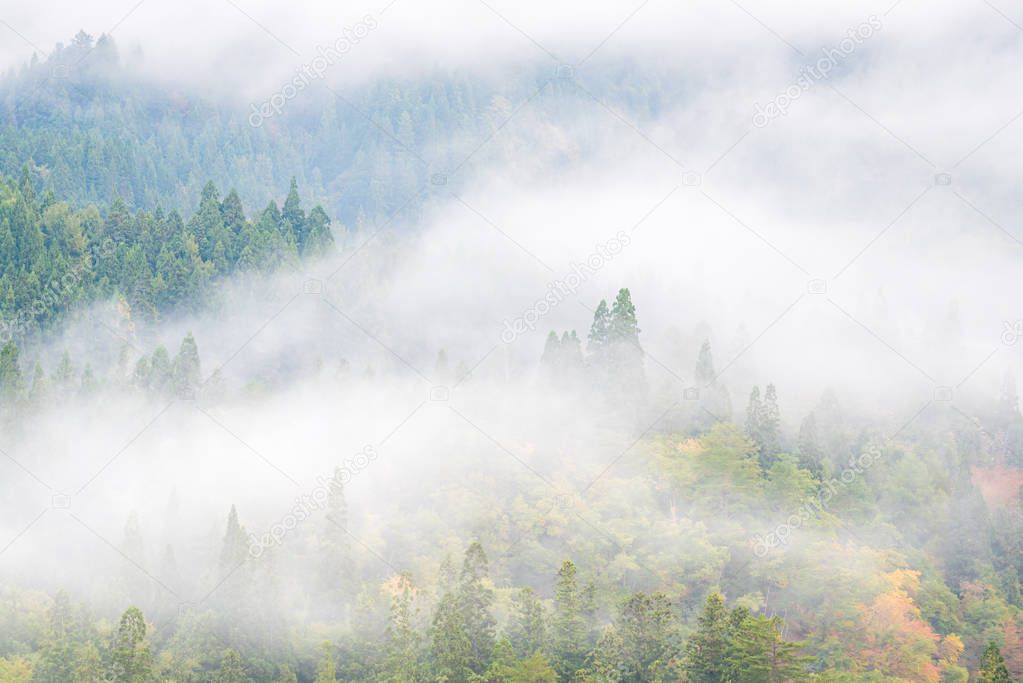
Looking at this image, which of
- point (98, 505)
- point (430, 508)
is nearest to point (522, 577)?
point (430, 508)

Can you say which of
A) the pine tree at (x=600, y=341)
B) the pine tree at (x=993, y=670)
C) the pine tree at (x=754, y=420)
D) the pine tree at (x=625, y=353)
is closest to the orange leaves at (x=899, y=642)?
the pine tree at (x=993, y=670)

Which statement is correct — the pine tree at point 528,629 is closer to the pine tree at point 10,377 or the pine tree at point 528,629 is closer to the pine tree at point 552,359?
the pine tree at point 552,359

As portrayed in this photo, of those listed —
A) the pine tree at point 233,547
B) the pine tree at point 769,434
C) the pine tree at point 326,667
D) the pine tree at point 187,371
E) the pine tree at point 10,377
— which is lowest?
the pine tree at point 326,667

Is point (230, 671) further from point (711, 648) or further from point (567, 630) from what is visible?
point (711, 648)

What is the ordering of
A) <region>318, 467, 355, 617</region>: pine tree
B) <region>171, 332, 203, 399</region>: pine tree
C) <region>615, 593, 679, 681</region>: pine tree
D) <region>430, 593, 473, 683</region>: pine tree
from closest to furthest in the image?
<region>615, 593, 679, 681</region>: pine tree, <region>430, 593, 473, 683</region>: pine tree, <region>318, 467, 355, 617</region>: pine tree, <region>171, 332, 203, 399</region>: pine tree

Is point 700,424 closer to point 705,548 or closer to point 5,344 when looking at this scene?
point 705,548

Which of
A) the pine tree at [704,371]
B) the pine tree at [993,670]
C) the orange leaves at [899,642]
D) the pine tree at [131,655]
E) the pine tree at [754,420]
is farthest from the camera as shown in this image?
the pine tree at [704,371]

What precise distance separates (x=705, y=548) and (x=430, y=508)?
1170 inches

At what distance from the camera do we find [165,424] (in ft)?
588

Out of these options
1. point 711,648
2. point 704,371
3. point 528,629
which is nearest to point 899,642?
point 711,648

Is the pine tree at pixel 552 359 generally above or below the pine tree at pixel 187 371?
above

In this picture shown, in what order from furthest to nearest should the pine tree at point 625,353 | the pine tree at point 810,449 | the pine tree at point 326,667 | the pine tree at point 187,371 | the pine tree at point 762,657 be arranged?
the pine tree at point 625,353 < the pine tree at point 187,371 < the pine tree at point 810,449 < the pine tree at point 326,667 < the pine tree at point 762,657

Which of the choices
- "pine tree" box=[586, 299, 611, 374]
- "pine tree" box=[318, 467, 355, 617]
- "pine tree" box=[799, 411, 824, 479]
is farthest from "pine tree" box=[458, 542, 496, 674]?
"pine tree" box=[586, 299, 611, 374]

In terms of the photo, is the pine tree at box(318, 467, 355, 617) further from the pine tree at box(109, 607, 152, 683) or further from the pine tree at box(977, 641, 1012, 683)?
the pine tree at box(977, 641, 1012, 683)
